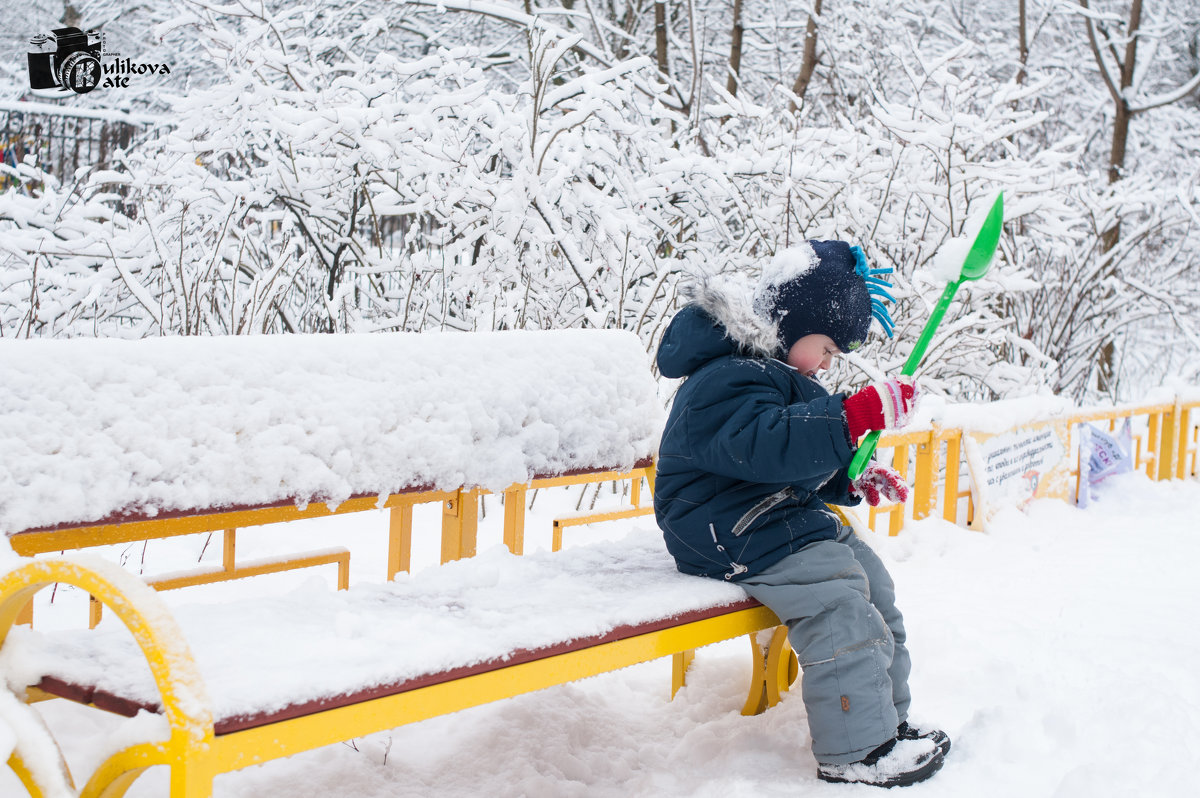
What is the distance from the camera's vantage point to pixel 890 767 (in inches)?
77.0

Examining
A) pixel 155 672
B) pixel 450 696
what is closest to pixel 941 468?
pixel 450 696

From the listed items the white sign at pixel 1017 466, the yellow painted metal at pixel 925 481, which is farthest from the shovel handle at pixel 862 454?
the white sign at pixel 1017 466

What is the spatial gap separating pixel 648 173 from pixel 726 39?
5.60 m

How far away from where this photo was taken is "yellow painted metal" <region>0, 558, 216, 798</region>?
122 centimetres

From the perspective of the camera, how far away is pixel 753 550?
2117 millimetres

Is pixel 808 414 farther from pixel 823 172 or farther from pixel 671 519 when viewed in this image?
pixel 823 172

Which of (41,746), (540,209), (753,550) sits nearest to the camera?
(41,746)

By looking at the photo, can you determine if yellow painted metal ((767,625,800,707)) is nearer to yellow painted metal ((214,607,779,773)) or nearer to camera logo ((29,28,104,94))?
yellow painted metal ((214,607,779,773))

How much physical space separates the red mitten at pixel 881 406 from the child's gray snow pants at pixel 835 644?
0.31m

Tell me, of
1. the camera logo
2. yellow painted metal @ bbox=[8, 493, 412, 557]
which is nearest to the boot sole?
yellow painted metal @ bbox=[8, 493, 412, 557]

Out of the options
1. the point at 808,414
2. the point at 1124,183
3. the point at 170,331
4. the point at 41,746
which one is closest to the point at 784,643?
the point at 808,414

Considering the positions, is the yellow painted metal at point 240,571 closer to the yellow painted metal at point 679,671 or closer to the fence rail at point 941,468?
the yellow painted metal at point 679,671

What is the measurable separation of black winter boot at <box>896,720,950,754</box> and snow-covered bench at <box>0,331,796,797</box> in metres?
0.36

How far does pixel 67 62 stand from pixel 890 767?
8592mm
